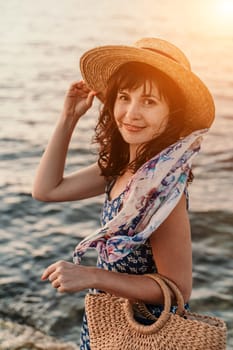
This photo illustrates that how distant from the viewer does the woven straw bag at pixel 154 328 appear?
252 centimetres

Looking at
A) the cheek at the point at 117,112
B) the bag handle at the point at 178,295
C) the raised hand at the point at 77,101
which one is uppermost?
the cheek at the point at 117,112

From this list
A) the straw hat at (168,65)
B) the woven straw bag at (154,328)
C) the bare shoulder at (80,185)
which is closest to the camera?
the woven straw bag at (154,328)

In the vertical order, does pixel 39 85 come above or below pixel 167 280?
below

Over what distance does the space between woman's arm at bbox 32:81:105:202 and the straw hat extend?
0.29 metres

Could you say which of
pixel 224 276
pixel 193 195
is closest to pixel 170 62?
pixel 224 276

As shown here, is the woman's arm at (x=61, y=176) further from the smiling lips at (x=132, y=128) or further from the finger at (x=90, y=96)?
the smiling lips at (x=132, y=128)

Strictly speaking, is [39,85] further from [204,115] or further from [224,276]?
[204,115]

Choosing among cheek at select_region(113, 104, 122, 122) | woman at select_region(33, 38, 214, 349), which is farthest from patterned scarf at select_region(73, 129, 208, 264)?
cheek at select_region(113, 104, 122, 122)

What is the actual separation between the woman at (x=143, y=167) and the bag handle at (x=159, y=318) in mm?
36

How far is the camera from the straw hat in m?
2.75

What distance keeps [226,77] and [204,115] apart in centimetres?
1415

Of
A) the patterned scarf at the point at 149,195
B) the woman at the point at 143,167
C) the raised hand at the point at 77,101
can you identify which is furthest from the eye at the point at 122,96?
the raised hand at the point at 77,101

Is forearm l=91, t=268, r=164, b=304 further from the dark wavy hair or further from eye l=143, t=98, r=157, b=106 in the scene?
eye l=143, t=98, r=157, b=106

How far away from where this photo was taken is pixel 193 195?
342 inches
